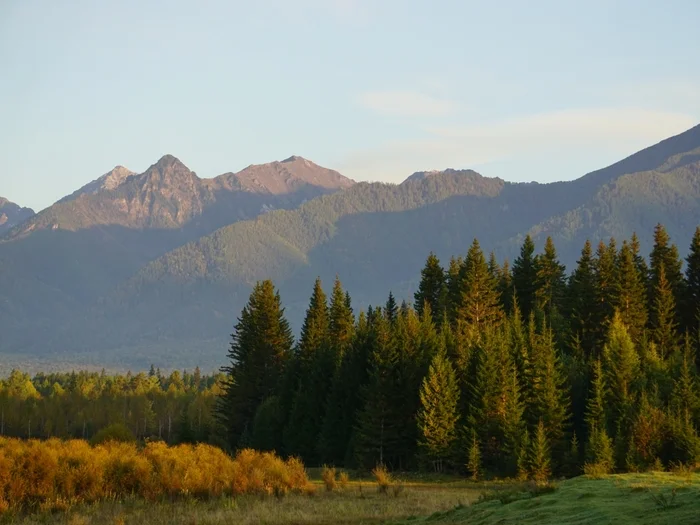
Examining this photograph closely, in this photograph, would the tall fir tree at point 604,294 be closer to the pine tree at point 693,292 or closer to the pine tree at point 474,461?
the pine tree at point 693,292

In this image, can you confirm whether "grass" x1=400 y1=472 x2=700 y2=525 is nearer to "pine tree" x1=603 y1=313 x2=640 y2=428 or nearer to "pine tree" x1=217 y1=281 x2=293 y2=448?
"pine tree" x1=603 y1=313 x2=640 y2=428

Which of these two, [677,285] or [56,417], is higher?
[677,285]

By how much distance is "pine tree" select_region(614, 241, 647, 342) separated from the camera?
291 feet

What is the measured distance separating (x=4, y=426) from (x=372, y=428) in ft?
370

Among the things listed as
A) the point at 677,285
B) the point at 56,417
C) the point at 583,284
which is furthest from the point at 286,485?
the point at 56,417

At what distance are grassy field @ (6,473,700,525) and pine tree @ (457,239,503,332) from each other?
152 ft

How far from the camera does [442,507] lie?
4088 centimetres

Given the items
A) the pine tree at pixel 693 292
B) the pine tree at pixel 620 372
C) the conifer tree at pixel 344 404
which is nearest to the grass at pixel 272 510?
the pine tree at pixel 620 372

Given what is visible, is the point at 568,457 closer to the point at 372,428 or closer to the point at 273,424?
the point at 372,428

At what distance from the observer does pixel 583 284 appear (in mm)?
93375

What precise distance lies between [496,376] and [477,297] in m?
27.4

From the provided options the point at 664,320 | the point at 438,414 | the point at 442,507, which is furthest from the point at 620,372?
the point at 442,507

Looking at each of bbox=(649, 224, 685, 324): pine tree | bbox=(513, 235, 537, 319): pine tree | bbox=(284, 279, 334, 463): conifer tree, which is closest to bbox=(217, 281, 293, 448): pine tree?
bbox=(284, 279, 334, 463): conifer tree

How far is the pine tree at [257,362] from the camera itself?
104938mm
